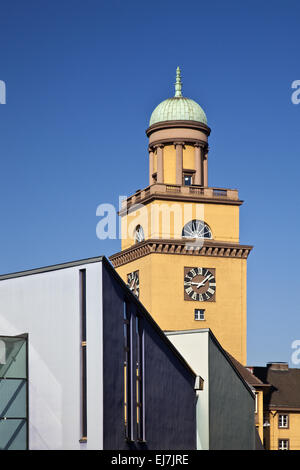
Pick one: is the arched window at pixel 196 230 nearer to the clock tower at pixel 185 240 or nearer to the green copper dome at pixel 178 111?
the clock tower at pixel 185 240

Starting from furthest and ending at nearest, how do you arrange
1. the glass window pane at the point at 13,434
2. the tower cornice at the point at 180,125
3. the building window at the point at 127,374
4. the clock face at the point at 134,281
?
1. the tower cornice at the point at 180,125
2. the clock face at the point at 134,281
3. the building window at the point at 127,374
4. the glass window pane at the point at 13,434

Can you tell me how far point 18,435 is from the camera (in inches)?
1357

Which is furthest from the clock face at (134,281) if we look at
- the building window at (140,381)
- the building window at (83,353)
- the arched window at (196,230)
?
the building window at (83,353)

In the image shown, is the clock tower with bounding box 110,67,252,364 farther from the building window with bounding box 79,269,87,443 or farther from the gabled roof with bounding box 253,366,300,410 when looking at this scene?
the building window with bounding box 79,269,87,443

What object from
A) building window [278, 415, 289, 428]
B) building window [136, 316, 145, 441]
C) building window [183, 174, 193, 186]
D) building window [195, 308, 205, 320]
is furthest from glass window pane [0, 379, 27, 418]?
building window [278, 415, 289, 428]

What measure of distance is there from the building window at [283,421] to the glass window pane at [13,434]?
228 feet

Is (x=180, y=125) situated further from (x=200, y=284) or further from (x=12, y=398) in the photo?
(x=12, y=398)

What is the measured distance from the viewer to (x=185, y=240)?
277 ft

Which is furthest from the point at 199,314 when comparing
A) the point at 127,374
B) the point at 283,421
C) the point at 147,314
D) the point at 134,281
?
the point at 127,374

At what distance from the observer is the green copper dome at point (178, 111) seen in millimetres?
88062
